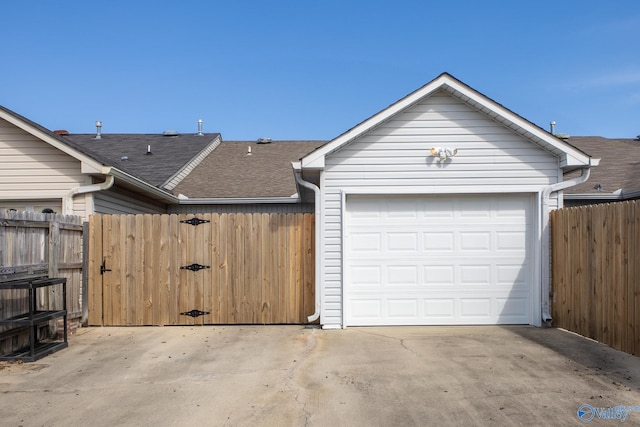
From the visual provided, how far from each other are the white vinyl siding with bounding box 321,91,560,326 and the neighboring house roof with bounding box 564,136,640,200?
4224 millimetres

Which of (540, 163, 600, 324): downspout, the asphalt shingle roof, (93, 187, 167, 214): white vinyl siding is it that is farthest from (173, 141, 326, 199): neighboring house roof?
the asphalt shingle roof

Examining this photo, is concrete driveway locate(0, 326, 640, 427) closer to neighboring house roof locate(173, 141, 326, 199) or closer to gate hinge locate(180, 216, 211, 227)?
gate hinge locate(180, 216, 211, 227)

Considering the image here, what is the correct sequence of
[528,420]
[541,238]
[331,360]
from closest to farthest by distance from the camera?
[528,420] → [331,360] → [541,238]

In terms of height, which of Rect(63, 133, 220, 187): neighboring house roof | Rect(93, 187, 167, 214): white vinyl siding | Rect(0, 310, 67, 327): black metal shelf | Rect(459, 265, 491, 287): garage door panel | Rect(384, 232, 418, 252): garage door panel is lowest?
Rect(0, 310, 67, 327): black metal shelf

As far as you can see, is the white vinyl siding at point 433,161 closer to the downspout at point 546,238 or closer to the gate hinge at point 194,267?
the downspout at point 546,238

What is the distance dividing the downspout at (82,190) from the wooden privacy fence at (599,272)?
7917mm

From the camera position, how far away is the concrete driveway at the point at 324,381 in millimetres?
4203

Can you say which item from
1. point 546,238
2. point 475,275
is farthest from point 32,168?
A: point 546,238

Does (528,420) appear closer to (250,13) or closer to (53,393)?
(53,393)

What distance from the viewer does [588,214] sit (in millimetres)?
7062

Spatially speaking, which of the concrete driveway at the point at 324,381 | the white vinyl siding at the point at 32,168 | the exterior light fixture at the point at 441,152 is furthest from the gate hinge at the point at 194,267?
the exterior light fixture at the point at 441,152

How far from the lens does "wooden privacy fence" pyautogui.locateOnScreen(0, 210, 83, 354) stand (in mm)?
6336

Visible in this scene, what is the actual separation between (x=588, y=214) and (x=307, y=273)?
15.1ft

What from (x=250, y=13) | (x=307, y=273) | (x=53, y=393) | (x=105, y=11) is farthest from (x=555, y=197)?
(x=105, y=11)
